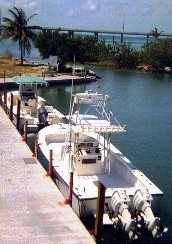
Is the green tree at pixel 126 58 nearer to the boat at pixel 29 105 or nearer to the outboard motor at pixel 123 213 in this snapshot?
the boat at pixel 29 105

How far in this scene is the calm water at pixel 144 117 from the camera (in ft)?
69.1

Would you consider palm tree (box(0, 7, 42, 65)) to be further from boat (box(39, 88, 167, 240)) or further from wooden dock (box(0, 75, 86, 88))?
boat (box(39, 88, 167, 240))

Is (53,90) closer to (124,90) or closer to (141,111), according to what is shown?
(124,90)

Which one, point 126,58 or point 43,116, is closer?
point 43,116

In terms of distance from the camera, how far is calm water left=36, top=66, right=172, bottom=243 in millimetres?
21047

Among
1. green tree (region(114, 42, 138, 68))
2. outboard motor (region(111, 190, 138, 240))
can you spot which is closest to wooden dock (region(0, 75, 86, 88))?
green tree (region(114, 42, 138, 68))

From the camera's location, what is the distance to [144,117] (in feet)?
117

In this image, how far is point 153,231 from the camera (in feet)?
43.4

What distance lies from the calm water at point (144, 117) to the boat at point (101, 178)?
4.90ft

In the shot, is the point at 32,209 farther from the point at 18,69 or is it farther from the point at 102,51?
the point at 102,51

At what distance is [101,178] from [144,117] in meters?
19.2

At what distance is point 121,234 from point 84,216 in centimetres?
142

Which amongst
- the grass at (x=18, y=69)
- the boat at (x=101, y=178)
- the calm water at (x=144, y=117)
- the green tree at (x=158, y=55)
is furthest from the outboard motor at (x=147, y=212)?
the green tree at (x=158, y=55)

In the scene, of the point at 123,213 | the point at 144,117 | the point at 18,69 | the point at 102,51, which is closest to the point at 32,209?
the point at 123,213
